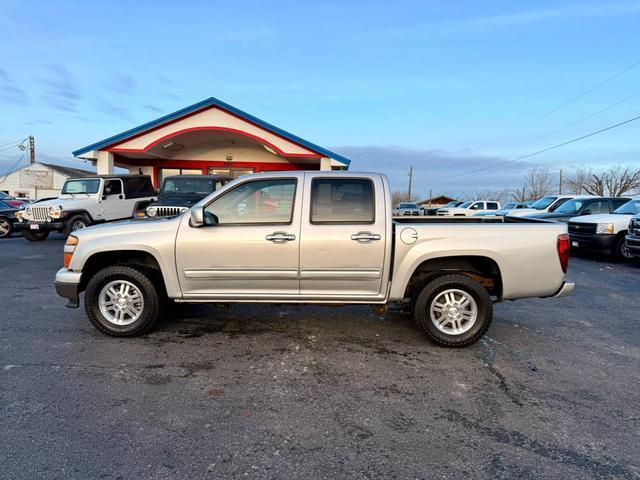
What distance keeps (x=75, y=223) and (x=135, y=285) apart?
10530 millimetres

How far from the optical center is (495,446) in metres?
Result: 2.82

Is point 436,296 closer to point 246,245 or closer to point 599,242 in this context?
point 246,245

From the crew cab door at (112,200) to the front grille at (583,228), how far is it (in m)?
14.5

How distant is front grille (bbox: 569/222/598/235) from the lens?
1168 cm

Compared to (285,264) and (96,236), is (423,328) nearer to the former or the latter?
(285,264)

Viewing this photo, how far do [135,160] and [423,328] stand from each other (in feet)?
66.2

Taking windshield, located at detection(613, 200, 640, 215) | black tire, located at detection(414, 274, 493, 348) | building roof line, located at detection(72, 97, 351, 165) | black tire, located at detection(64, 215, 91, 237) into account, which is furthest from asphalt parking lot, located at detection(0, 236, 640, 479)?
building roof line, located at detection(72, 97, 351, 165)

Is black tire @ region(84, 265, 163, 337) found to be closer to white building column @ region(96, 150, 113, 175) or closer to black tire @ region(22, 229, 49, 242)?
black tire @ region(22, 229, 49, 242)

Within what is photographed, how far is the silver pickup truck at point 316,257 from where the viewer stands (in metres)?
4.48

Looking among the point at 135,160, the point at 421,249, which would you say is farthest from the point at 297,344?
the point at 135,160

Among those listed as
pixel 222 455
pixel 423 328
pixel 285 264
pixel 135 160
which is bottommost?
pixel 222 455

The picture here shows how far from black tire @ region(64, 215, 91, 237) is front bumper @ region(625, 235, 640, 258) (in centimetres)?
1533

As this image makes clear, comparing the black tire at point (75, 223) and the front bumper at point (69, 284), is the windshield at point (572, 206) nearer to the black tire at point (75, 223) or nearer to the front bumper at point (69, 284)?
the front bumper at point (69, 284)

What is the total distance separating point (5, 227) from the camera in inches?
640
